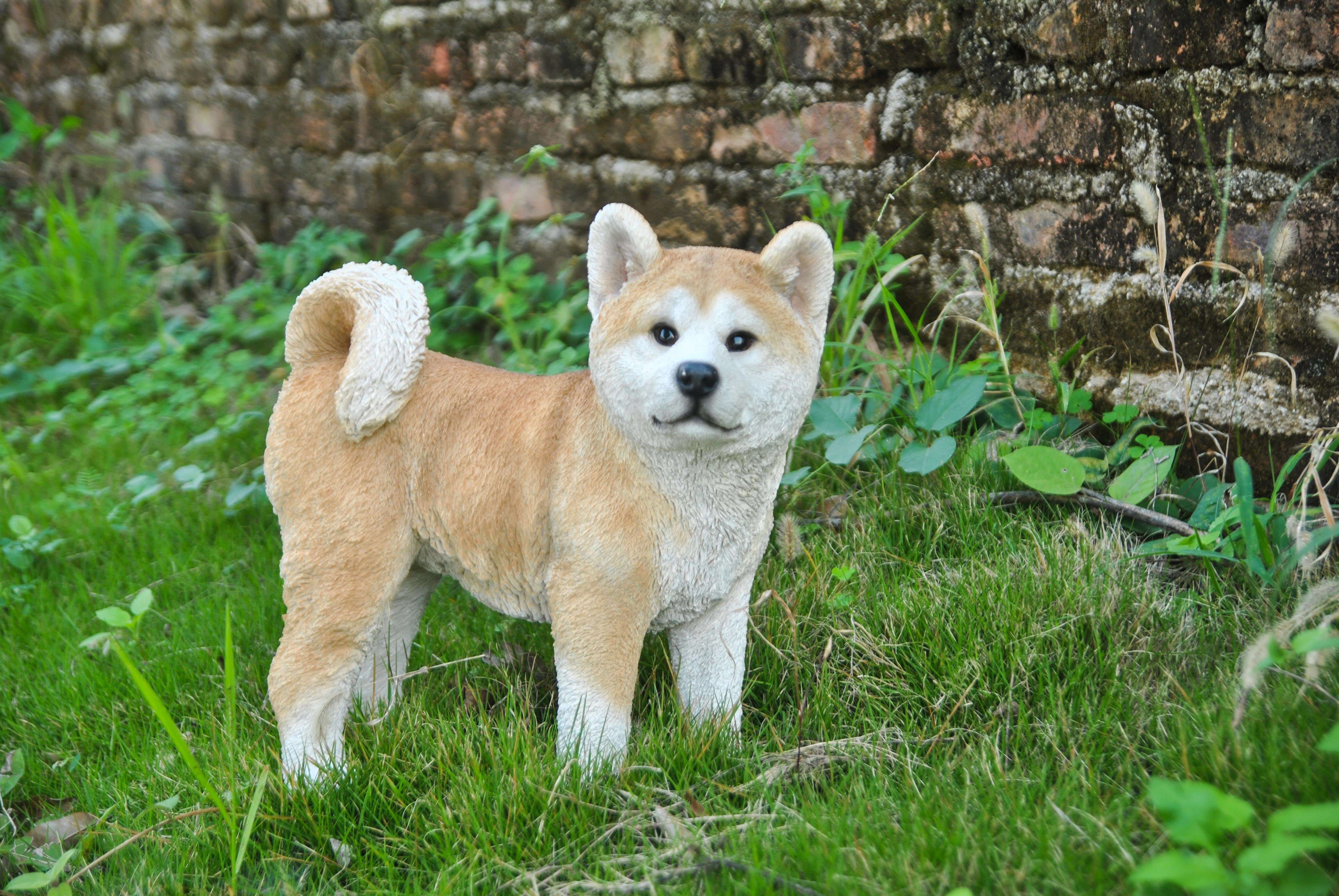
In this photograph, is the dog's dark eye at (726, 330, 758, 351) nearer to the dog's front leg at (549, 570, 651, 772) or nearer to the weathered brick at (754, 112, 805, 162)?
the dog's front leg at (549, 570, 651, 772)

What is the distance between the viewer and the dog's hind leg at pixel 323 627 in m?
1.97

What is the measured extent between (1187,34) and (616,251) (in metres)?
1.54

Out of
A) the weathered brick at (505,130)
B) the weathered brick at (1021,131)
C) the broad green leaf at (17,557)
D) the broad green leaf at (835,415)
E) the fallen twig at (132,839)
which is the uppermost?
the weathered brick at (1021,131)

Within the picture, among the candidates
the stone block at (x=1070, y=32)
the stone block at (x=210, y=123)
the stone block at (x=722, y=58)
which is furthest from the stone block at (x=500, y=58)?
the stone block at (x=1070, y=32)

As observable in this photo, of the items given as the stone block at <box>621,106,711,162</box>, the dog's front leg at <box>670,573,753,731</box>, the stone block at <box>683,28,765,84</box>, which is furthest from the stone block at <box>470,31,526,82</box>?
the dog's front leg at <box>670,573,753,731</box>

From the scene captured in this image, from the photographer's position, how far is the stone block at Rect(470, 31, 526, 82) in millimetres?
3734

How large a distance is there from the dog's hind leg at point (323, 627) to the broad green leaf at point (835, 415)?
1.12 meters

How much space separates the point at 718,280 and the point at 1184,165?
141 cm

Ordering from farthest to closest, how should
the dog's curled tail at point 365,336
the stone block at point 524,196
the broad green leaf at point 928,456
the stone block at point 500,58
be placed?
the stone block at point 524,196 → the stone block at point 500,58 → the broad green leaf at point 928,456 → the dog's curled tail at point 365,336

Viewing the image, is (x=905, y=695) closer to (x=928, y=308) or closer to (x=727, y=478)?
(x=727, y=478)

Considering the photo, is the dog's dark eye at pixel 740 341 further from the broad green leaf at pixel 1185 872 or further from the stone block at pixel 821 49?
the stone block at pixel 821 49

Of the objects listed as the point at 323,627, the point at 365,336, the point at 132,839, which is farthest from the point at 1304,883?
the point at 132,839

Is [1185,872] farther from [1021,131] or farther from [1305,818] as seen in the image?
[1021,131]

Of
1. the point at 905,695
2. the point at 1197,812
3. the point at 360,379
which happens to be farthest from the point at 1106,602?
the point at 360,379
